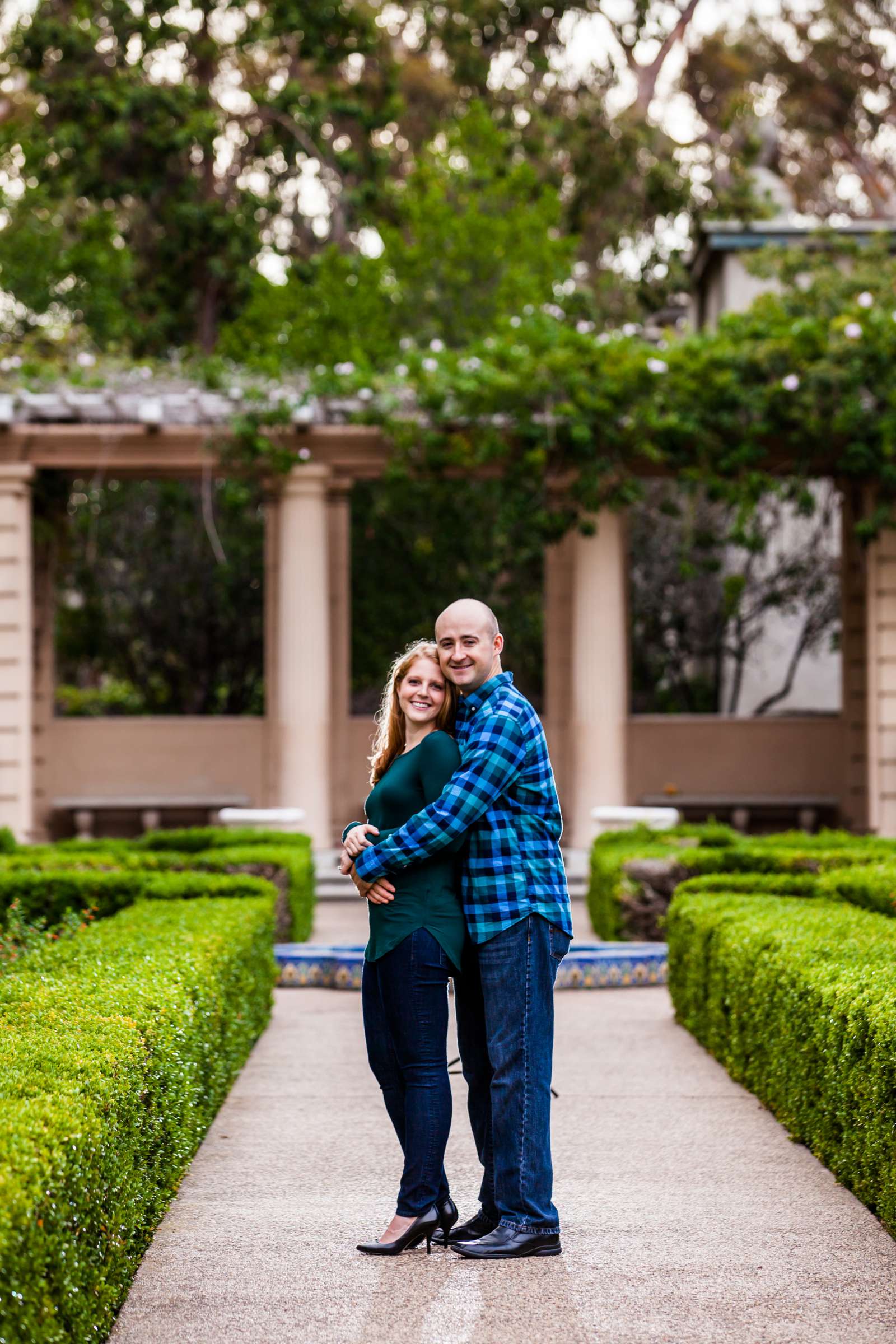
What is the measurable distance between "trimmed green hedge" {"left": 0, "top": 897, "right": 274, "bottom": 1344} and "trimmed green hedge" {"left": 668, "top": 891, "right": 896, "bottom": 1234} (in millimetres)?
2128

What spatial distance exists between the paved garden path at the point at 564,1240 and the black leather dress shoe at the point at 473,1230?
121 millimetres

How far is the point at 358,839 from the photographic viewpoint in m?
4.53

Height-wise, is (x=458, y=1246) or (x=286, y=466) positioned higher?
(x=286, y=466)

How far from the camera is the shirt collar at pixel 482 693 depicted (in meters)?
4.66

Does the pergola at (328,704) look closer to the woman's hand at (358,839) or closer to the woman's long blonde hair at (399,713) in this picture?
the woman's long blonde hair at (399,713)

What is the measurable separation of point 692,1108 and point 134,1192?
2.97 m

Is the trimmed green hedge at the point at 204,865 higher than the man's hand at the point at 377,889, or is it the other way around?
the man's hand at the point at 377,889

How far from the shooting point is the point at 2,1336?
3.03 meters

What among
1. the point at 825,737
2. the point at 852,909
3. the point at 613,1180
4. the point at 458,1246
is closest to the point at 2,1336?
the point at 458,1246

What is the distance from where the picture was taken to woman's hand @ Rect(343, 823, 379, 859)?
4.51 metres

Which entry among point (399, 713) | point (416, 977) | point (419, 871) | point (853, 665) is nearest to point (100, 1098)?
point (416, 977)

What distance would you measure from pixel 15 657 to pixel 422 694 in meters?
13.4

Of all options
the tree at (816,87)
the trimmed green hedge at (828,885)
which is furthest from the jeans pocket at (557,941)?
the tree at (816,87)

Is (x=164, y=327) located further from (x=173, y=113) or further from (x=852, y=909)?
(x=852, y=909)
